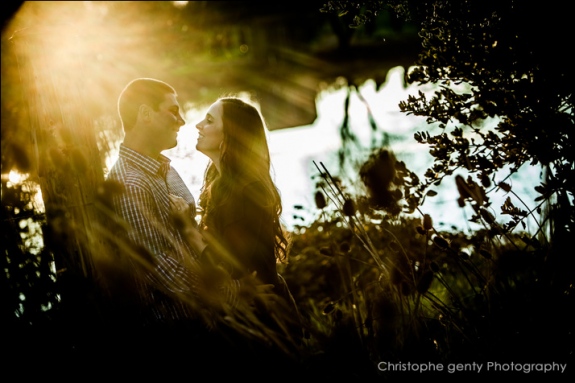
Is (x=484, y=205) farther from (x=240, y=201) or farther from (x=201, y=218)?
(x=201, y=218)

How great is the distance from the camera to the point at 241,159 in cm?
310

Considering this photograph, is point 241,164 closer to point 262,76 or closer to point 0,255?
point 0,255

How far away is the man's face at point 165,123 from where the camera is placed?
2967 mm

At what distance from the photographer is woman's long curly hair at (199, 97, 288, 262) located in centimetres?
295

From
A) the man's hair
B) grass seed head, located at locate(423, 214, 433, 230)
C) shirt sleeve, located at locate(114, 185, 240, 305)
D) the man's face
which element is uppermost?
the man's hair

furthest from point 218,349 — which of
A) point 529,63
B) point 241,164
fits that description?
point 529,63

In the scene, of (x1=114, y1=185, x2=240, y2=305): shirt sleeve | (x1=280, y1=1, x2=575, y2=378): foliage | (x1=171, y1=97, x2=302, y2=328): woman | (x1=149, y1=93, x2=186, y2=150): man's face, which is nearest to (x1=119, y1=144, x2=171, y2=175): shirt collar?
(x1=149, y1=93, x2=186, y2=150): man's face

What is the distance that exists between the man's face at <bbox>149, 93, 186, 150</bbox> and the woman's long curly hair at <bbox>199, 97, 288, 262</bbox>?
32 cm

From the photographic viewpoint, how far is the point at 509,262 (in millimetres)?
1979

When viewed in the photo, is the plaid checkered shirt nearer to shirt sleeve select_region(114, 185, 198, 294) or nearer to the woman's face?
shirt sleeve select_region(114, 185, 198, 294)

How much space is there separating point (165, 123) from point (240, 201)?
71cm

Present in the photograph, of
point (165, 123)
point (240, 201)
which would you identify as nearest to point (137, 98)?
point (165, 123)

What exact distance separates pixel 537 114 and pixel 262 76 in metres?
11.0

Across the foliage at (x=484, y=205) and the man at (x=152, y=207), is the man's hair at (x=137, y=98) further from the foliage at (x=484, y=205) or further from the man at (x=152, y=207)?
the foliage at (x=484, y=205)
